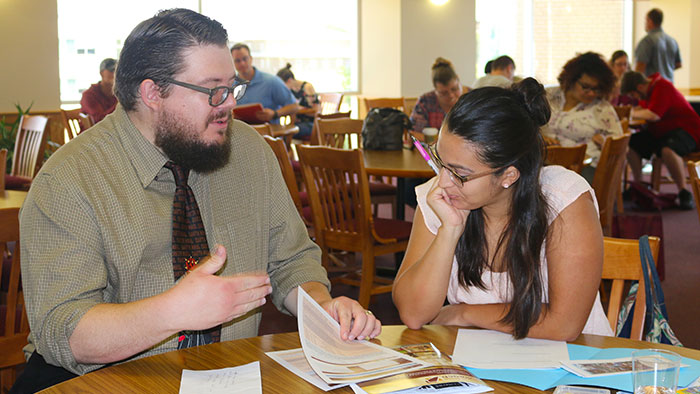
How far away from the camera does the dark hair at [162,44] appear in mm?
1632

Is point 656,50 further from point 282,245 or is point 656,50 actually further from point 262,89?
point 282,245

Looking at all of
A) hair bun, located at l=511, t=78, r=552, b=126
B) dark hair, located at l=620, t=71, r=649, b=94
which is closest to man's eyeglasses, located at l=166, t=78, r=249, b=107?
hair bun, located at l=511, t=78, r=552, b=126

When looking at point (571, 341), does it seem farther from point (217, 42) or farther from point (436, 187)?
point (217, 42)

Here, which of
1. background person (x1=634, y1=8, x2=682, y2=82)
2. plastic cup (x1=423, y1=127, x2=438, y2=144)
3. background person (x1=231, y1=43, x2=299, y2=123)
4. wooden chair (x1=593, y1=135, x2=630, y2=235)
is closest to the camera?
wooden chair (x1=593, y1=135, x2=630, y2=235)

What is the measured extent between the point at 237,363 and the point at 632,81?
6.75m

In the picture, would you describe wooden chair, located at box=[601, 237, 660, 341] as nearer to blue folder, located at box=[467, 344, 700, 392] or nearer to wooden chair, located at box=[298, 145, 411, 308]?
blue folder, located at box=[467, 344, 700, 392]

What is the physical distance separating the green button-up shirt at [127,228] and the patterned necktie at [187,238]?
19 mm

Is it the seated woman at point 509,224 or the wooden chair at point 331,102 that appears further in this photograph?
the wooden chair at point 331,102

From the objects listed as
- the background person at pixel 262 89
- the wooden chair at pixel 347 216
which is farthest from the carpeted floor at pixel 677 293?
the background person at pixel 262 89

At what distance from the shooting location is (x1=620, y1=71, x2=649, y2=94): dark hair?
7.27 m

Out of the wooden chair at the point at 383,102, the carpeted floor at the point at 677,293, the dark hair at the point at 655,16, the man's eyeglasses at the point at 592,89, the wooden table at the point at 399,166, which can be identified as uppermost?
the dark hair at the point at 655,16

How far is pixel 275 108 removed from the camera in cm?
713

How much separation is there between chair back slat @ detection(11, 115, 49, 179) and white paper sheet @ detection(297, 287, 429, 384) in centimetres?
367

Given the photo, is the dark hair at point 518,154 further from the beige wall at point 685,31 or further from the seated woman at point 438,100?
the beige wall at point 685,31
